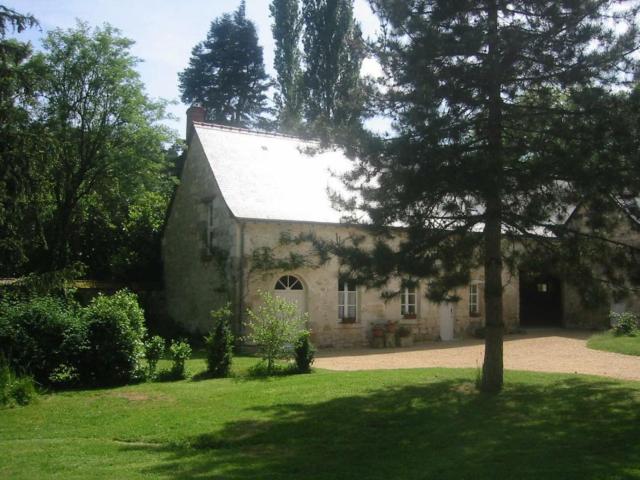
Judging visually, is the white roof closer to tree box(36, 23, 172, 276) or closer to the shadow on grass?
tree box(36, 23, 172, 276)

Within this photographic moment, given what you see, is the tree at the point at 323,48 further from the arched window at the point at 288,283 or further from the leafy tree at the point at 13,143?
the leafy tree at the point at 13,143

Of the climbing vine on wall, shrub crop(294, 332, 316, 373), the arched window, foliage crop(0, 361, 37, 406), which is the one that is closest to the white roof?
the climbing vine on wall

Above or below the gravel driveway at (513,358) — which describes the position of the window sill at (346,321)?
above

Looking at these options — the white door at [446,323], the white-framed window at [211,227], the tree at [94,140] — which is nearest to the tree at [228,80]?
the tree at [94,140]

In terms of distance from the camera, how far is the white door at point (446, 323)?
20.4m

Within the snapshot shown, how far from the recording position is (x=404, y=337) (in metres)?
18.8

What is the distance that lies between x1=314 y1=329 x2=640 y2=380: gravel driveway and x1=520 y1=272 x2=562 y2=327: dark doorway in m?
5.43

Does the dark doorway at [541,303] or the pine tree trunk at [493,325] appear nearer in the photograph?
the pine tree trunk at [493,325]

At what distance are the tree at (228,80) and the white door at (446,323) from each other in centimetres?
1987

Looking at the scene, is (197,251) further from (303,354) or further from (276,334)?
(303,354)

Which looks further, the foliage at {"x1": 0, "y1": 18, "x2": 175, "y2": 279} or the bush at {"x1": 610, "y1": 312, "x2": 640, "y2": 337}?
the foliage at {"x1": 0, "y1": 18, "x2": 175, "y2": 279}

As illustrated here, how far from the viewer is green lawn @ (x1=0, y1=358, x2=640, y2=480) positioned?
595cm

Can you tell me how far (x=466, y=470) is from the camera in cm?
575

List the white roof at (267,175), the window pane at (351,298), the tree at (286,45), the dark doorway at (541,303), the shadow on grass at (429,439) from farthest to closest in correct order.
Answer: the tree at (286,45)
the dark doorway at (541,303)
the window pane at (351,298)
the white roof at (267,175)
the shadow on grass at (429,439)
